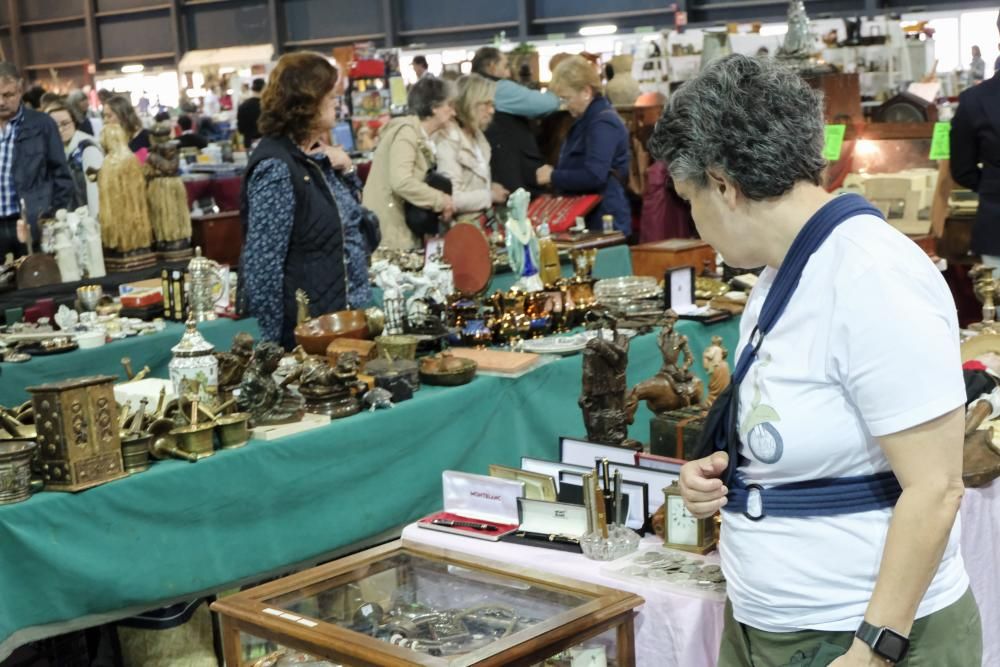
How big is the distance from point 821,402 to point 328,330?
2428 mm

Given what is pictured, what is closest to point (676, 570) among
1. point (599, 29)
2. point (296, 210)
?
point (296, 210)

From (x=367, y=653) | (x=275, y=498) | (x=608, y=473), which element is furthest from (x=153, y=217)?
(x=367, y=653)

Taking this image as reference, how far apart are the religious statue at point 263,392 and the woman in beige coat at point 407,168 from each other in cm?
230

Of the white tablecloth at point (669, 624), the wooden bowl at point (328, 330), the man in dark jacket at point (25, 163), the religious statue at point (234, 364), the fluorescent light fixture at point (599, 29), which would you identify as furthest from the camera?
the fluorescent light fixture at point (599, 29)

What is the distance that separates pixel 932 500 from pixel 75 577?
77.6 inches

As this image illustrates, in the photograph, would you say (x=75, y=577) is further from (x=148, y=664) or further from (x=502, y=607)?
(x=502, y=607)

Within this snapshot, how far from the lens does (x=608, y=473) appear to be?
2418mm

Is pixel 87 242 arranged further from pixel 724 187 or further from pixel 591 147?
pixel 724 187

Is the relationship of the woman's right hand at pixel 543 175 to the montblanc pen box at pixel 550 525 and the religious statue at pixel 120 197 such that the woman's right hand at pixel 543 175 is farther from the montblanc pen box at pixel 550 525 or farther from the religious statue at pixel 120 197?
the montblanc pen box at pixel 550 525

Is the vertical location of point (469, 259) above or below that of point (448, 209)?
below

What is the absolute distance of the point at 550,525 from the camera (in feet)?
7.93

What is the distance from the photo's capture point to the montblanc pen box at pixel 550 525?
2.37 meters

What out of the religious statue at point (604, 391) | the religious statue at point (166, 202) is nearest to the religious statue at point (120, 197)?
the religious statue at point (166, 202)

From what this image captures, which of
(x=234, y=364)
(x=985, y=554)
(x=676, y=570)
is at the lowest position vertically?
(x=985, y=554)
